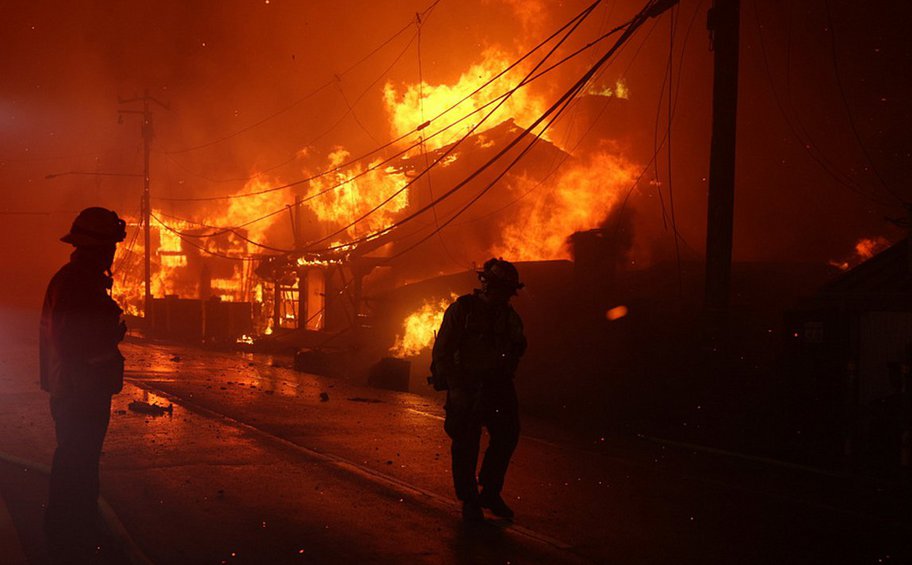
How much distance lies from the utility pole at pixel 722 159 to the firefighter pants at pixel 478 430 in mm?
7955

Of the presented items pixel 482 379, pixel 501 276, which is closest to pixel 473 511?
pixel 482 379

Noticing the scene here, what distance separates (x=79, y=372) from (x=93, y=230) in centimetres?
92

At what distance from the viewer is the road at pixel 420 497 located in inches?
242

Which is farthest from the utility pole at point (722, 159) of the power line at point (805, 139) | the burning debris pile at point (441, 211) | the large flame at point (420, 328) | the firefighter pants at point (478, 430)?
the power line at point (805, 139)

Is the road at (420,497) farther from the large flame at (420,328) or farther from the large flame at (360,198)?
the large flame at (360,198)

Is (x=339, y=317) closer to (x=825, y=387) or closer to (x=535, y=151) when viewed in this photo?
(x=535, y=151)

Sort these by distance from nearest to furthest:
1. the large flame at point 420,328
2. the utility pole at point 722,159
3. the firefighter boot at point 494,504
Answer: the firefighter boot at point 494,504 → the utility pole at point 722,159 → the large flame at point 420,328

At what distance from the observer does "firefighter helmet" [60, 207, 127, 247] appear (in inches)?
222

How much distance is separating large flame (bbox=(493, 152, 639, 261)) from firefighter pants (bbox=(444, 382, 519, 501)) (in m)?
34.8

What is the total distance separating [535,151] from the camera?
145ft

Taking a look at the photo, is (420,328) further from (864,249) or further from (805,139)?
(805,139)

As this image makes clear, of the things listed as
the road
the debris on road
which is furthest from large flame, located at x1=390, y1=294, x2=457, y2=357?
the debris on road

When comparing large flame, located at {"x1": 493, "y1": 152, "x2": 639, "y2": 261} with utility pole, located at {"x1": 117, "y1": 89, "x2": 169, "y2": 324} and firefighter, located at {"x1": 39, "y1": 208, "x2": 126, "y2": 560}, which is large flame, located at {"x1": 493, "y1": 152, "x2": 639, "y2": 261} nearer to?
utility pole, located at {"x1": 117, "y1": 89, "x2": 169, "y2": 324}

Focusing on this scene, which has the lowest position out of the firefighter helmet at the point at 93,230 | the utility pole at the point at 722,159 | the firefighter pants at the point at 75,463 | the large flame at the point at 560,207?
the firefighter pants at the point at 75,463
